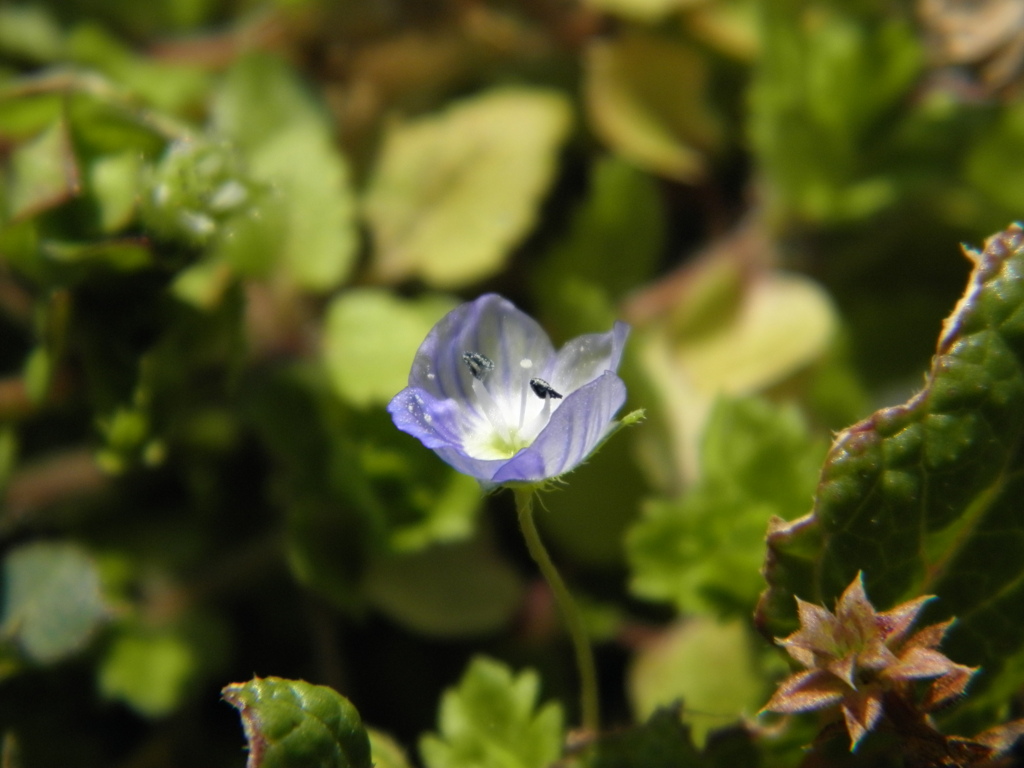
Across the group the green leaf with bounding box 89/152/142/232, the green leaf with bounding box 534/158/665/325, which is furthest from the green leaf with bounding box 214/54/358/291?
the green leaf with bounding box 534/158/665/325

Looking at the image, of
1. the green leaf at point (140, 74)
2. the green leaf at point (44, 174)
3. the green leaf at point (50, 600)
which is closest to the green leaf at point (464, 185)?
the green leaf at point (140, 74)

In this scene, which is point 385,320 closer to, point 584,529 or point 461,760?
point 584,529

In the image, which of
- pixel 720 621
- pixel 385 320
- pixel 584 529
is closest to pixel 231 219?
pixel 385 320

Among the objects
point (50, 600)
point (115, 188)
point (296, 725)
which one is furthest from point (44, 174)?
point (296, 725)

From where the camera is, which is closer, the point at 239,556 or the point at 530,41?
the point at 239,556

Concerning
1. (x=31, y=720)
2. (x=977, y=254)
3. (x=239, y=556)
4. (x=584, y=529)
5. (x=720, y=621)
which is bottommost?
(x=31, y=720)

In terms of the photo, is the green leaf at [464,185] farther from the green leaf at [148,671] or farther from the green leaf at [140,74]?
the green leaf at [148,671]

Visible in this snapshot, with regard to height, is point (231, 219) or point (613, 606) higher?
point (231, 219)
